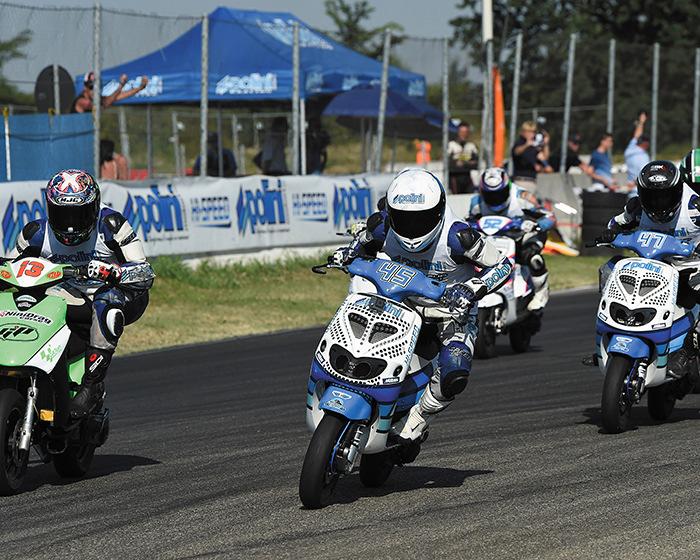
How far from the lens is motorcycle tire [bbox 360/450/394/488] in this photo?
7.22 metres

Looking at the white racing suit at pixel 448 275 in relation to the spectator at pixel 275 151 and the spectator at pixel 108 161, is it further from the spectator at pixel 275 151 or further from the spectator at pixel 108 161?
the spectator at pixel 275 151

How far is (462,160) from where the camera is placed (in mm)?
24844

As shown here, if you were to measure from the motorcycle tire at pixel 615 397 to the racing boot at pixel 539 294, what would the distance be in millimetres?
5192

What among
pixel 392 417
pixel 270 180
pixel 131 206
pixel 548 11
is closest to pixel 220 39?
pixel 270 180

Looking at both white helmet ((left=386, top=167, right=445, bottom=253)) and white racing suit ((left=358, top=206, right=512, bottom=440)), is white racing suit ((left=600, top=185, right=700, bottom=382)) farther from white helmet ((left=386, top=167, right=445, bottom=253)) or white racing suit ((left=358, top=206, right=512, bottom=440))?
white helmet ((left=386, top=167, right=445, bottom=253))

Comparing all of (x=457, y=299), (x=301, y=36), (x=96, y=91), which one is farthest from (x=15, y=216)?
(x=457, y=299)

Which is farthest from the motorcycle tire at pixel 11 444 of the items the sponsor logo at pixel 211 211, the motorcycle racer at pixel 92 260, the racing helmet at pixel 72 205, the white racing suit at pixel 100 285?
the sponsor logo at pixel 211 211

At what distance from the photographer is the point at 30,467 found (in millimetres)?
8453

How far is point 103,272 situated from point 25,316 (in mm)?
474

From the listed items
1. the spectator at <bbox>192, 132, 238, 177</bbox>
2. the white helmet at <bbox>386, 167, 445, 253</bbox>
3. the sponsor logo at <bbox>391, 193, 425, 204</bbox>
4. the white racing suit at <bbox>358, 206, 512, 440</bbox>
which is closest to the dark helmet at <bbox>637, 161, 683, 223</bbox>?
the white racing suit at <bbox>358, 206, 512, 440</bbox>

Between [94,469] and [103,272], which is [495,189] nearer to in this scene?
[94,469]

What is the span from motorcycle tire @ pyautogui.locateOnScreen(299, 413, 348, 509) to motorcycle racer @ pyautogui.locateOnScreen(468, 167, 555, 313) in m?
7.77

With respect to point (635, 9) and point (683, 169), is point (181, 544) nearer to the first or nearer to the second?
point (683, 169)

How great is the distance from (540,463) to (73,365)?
2472mm
